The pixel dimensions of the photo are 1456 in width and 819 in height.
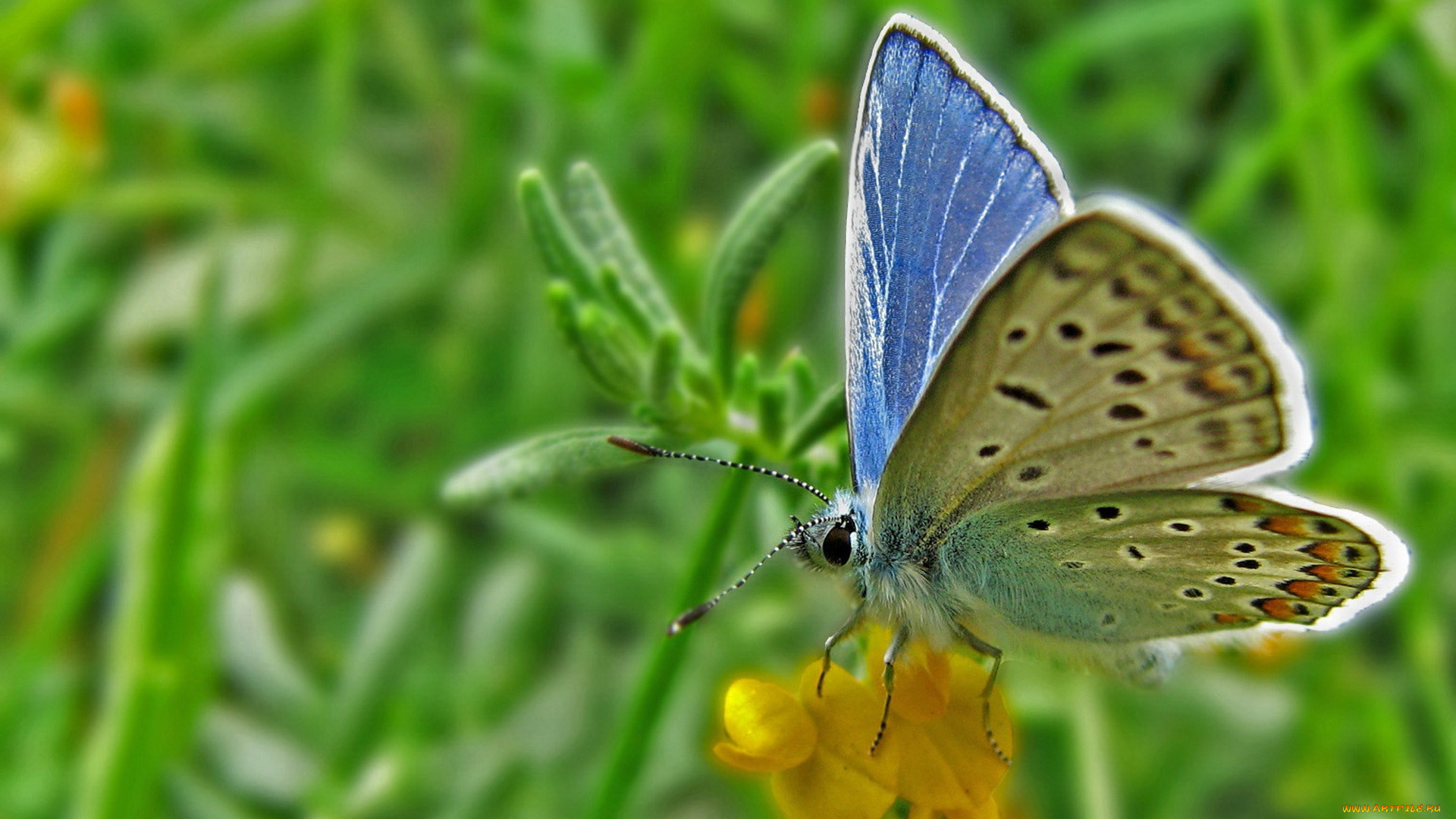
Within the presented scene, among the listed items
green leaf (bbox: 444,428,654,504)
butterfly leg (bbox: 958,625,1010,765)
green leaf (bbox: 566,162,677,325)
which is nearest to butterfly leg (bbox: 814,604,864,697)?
butterfly leg (bbox: 958,625,1010,765)

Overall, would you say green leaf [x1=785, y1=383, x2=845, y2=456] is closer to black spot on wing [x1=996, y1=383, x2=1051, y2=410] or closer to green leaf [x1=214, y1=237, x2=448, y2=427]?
black spot on wing [x1=996, y1=383, x2=1051, y2=410]

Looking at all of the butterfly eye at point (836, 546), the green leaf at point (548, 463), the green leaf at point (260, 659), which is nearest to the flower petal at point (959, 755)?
the butterfly eye at point (836, 546)

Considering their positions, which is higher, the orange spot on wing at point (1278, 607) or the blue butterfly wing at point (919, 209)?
the blue butterfly wing at point (919, 209)

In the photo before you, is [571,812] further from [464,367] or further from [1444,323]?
[1444,323]

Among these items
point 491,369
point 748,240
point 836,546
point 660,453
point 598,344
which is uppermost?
point 491,369

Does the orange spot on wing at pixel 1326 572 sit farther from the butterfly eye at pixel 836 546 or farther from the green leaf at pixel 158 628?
the green leaf at pixel 158 628

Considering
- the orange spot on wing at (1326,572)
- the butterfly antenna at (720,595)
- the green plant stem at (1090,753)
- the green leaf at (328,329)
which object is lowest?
the green plant stem at (1090,753)

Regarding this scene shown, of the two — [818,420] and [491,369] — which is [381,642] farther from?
[818,420]

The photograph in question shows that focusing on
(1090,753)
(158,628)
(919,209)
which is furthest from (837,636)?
(158,628)
